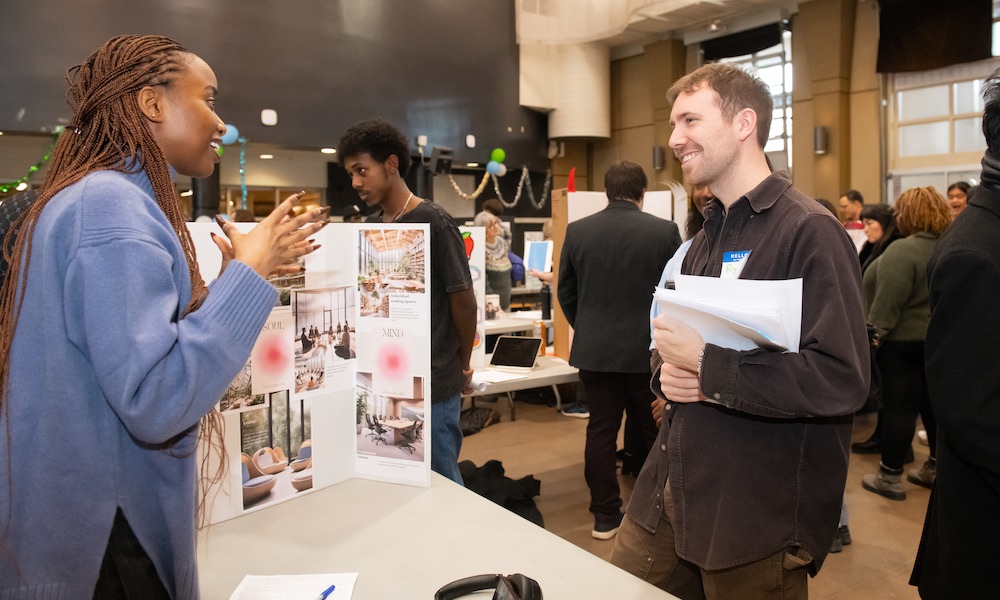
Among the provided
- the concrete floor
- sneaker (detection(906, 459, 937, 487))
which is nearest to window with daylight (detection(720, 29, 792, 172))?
the concrete floor

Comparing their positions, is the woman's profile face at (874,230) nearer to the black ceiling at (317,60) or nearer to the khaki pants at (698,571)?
the khaki pants at (698,571)

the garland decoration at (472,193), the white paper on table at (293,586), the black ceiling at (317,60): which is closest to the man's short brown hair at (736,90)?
the white paper on table at (293,586)

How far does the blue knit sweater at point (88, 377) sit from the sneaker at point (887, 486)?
13.1 ft

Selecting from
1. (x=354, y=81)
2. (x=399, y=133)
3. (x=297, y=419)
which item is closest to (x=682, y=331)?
(x=297, y=419)

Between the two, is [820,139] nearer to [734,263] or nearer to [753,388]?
[734,263]

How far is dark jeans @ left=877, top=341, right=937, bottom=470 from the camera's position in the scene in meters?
3.82

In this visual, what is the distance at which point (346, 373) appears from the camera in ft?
5.75

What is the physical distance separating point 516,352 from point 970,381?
255cm

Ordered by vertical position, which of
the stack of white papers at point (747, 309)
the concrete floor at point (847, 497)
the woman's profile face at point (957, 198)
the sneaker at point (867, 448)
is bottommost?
the concrete floor at point (847, 497)

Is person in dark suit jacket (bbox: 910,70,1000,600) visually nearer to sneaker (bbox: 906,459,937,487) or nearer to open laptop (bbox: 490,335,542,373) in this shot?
open laptop (bbox: 490,335,542,373)

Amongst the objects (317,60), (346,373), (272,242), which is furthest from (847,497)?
(317,60)

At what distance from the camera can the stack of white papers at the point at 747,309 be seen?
1245 millimetres

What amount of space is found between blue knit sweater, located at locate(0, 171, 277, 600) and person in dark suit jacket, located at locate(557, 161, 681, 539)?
2586 millimetres

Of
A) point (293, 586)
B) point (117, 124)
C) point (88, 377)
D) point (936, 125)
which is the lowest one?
point (293, 586)
